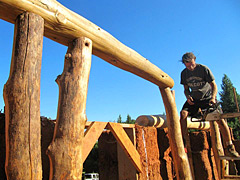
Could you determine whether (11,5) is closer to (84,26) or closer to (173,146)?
(84,26)

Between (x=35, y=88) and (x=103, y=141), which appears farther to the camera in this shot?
(x=103, y=141)

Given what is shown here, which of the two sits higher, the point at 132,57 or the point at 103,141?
the point at 132,57

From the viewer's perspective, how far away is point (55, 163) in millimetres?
1711

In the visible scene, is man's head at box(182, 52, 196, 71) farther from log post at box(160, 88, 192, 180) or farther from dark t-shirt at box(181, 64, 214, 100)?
log post at box(160, 88, 192, 180)

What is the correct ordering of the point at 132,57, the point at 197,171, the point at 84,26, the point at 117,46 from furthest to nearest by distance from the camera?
1. the point at 197,171
2. the point at 132,57
3. the point at 117,46
4. the point at 84,26

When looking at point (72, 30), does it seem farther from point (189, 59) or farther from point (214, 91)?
point (214, 91)

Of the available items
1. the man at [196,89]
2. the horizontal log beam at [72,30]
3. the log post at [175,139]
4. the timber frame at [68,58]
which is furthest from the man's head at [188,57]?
the timber frame at [68,58]

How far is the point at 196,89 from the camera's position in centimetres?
436

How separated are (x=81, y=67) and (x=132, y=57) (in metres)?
1.06

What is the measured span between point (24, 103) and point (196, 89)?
11.7 ft

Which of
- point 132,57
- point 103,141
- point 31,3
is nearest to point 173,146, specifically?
point 103,141

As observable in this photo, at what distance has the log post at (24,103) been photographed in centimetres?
150

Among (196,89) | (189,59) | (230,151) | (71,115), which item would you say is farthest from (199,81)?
(71,115)

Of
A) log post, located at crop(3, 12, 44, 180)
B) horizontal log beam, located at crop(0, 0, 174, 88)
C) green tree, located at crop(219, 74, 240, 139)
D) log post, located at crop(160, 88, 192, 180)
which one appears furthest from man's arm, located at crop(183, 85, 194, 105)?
green tree, located at crop(219, 74, 240, 139)
